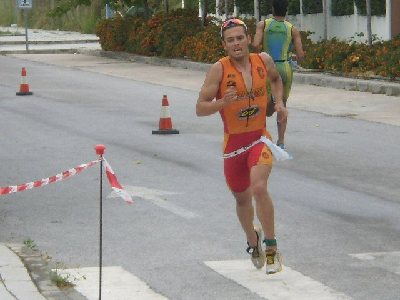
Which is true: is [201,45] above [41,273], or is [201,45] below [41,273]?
above

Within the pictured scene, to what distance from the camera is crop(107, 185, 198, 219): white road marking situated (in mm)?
12898

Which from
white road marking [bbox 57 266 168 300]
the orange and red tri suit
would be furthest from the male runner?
white road marking [bbox 57 266 168 300]

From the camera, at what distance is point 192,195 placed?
14.1 m

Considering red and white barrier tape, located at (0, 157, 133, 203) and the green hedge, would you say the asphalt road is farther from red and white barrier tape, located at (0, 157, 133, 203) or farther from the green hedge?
the green hedge

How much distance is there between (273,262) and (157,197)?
4154 millimetres

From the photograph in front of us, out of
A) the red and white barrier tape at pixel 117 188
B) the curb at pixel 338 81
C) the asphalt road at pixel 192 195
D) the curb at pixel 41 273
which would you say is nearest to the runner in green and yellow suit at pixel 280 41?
the asphalt road at pixel 192 195

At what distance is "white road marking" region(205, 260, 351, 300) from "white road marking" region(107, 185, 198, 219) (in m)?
2.43

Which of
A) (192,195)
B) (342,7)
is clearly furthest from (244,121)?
(342,7)

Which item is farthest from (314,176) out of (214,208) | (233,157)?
(233,157)

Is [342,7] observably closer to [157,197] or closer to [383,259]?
[157,197]

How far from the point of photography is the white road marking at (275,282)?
920cm

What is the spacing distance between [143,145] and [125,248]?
307 inches

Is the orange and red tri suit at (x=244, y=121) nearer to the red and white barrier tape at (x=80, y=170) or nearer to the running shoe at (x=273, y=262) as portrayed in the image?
the running shoe at (x=273, y=262)

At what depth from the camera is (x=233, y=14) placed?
47.4 meters
